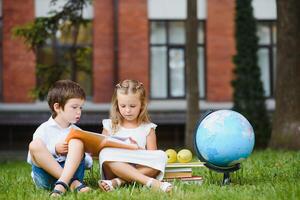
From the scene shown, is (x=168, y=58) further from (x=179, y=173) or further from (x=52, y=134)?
(x=52, y=134)

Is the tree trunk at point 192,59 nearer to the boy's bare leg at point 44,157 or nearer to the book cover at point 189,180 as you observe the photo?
the book cover at point 189,180

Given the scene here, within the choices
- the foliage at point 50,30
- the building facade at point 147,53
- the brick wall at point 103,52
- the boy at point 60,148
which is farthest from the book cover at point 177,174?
the brick wall at point 103,52

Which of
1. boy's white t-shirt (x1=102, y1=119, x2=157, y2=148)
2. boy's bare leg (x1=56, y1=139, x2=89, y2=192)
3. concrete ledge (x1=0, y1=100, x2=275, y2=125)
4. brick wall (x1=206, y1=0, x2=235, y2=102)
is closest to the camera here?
boy's bare leg (x1=56, y1=139, x2=89, y2=192)

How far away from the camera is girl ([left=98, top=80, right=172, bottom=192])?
661cm

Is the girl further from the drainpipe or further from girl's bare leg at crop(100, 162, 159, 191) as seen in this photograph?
the drainpipe

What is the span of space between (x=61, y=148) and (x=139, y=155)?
2.45ft

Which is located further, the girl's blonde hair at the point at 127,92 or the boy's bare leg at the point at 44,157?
the girl's blonde hair at the point at 127,92

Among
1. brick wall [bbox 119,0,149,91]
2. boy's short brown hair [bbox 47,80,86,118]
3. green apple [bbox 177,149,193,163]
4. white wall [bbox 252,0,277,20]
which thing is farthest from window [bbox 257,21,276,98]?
boy's short brown hair [bbox 47,80,86,118]

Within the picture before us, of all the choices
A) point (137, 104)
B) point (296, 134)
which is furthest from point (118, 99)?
point (296, 134)

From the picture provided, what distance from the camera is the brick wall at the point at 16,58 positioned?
76.5ft

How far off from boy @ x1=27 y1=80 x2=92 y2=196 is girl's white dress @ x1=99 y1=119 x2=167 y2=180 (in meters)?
0.25

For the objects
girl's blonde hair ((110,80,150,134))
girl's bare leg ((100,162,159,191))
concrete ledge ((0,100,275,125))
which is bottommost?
concrete ledge ((0,100,275,125))

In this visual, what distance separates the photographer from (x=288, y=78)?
15500 millimetres

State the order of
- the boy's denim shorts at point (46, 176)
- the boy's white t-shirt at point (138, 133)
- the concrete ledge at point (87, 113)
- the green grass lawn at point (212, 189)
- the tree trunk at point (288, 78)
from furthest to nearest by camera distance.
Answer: the concrete ledge at point (87, 113), the tree trunk at point (288, 78), the boy's white t-shirt at point (138, 133), the boy's denim shorts at point (46, 176), the green grass lawn at point (212, 189)
